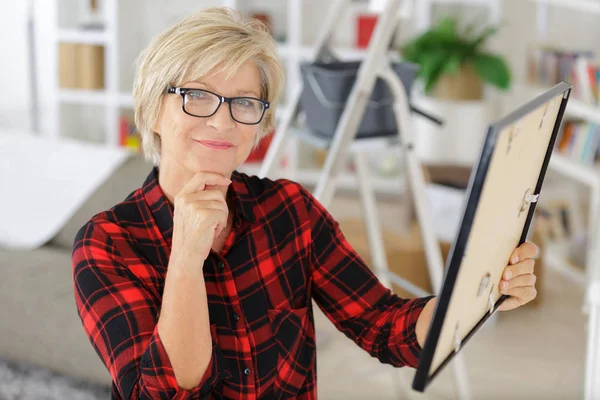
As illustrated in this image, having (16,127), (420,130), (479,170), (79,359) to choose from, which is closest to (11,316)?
(79,359)

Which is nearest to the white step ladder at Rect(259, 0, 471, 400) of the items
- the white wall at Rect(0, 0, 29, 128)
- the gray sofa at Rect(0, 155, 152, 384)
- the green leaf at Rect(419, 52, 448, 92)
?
the gray sofa at Rect(0, 155, 152, 384)

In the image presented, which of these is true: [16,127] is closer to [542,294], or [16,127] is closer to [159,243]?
[542,294]

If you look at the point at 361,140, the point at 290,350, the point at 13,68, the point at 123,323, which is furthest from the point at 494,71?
the point at 123,323

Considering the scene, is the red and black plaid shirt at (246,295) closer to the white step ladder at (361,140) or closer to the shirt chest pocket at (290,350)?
the shirt chest pocket at (290,350)

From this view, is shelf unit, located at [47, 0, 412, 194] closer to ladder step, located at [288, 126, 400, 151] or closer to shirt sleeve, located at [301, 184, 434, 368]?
ladder step, located at [288, 126, 400, 151]

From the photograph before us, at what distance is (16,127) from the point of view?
516 centimetres

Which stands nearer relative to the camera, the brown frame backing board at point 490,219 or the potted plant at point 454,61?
the brown frame backing board at point 490,219

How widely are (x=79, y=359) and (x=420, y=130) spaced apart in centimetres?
289

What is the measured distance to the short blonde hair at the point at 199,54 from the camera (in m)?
1.12

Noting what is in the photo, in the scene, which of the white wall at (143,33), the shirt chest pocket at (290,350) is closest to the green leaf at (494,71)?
the white wall at (143,33)

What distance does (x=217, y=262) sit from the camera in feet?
4.10

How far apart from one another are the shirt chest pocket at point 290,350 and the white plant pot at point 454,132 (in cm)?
318

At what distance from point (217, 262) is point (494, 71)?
3278 mm

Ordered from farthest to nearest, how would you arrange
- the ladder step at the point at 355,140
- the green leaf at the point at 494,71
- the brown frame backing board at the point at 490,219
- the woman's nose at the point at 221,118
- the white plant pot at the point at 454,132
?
the white plant pot at the point at 454,132
the green leaf at the point at 494,71
the ladder step at the point at 355,140
the woman's nose at the point at 221,118
the brown frame backing board at the point at 490,219
